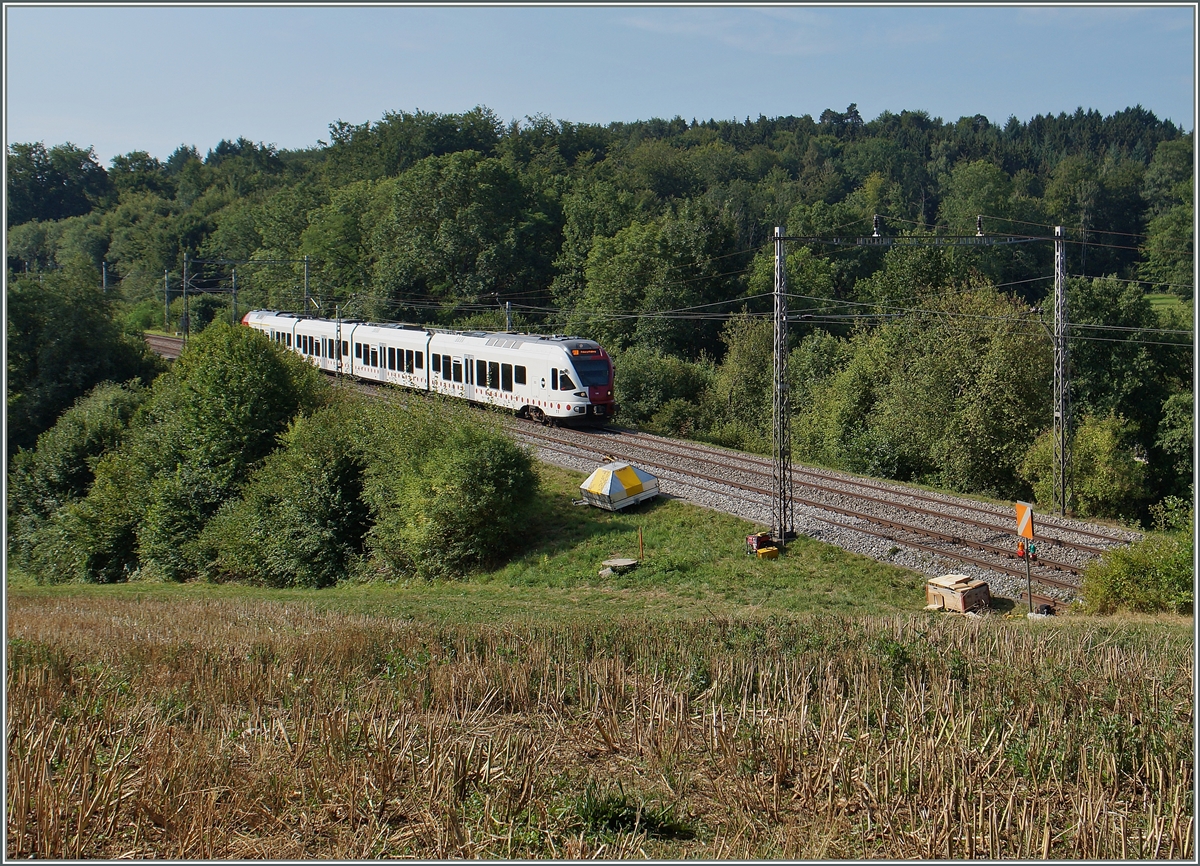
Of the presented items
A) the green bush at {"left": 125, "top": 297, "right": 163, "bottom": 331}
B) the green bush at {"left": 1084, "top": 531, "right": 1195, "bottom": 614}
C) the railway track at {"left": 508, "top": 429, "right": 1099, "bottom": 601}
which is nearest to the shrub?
the railway track at {"left": 508, "top": 429, "right": 1099, "bottom": 601}

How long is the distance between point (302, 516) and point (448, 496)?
5993 millimetres

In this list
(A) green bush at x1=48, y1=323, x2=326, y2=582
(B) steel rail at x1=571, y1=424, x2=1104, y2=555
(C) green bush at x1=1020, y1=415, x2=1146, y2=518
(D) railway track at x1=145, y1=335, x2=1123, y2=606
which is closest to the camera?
(D) railway track at x1=145, y1=335, x2=1123, y2=606

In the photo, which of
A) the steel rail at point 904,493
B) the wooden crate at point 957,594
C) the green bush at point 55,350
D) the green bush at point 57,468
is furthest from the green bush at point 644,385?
the wooden crate at point 957,594

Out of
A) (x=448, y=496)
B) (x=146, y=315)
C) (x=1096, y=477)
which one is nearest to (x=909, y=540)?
(x=1096, y=477)

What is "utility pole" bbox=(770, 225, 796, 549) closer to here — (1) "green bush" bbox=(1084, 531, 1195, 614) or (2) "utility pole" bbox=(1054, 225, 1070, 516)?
(1) "green bush" bbox=(1084, 531, 1195, 614)

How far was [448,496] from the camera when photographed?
910 inches

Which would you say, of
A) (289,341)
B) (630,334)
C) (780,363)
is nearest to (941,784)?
(780,363)

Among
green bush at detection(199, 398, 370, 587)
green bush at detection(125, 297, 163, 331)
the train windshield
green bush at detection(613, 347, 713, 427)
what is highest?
green bush at detection(125, 297, 163, 331)

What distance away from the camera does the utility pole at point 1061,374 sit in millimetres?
24656

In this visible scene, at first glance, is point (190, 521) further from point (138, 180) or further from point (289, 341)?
point (138, 180)

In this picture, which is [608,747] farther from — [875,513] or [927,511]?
[927,511]

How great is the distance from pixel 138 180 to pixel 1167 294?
4523 inches

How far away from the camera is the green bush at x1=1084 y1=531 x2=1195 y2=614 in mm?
16344

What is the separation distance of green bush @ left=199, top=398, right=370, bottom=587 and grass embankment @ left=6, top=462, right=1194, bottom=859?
38.2 ft
